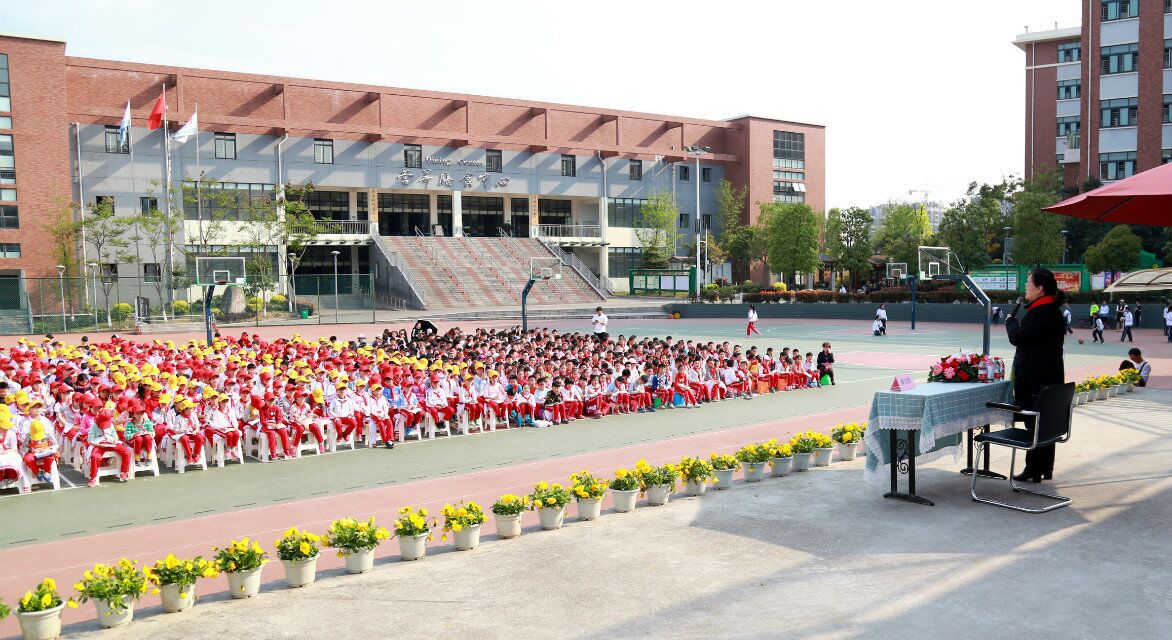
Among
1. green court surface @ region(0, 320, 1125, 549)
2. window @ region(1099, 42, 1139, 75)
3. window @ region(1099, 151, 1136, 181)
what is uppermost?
window @ region(1099, 42, 1139, 75)

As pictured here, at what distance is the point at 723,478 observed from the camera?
31.1 ft

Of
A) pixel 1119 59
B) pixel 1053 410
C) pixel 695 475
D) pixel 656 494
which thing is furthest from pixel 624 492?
pixel 1119 59

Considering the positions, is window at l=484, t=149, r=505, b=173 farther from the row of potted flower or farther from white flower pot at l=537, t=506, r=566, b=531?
white flower pot at l=537, t=506, r=566, b=531

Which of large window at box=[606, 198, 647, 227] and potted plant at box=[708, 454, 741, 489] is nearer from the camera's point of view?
potted plant at box=[708, 454, 741, 489]

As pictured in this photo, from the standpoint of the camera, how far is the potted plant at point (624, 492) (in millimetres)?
8727

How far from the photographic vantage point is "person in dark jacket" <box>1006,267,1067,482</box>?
27.5 ft

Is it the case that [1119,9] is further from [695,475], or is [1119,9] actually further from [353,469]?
[353,469]

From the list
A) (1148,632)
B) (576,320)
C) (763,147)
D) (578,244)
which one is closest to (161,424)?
(1148,632)

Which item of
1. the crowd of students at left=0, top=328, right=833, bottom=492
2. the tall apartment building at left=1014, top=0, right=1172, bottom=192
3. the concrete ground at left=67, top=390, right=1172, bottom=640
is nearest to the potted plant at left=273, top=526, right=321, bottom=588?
the concrete ground at left=67, top=390, right=1172, bottom=640

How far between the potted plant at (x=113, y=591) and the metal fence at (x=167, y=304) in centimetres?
3255

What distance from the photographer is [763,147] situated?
70500 millimetres

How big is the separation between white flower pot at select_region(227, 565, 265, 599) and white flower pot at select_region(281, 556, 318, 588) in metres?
0.22

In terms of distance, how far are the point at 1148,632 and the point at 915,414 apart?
3.01 meters

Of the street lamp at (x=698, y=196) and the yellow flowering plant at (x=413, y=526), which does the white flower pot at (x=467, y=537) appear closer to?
the yellow flowering plant at (x=413, y=526)
